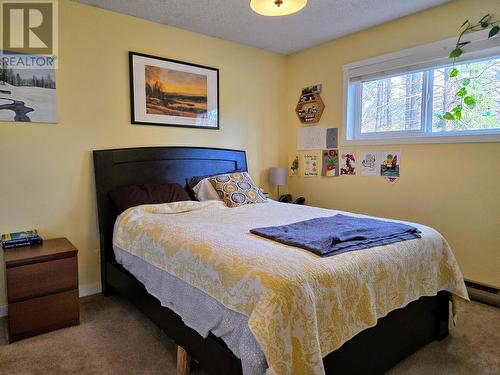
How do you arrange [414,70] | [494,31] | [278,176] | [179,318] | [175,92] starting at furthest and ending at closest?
1. [278,176]
2. [175,92]
3. [414,70]
4. [494,31]
5. [179,318]

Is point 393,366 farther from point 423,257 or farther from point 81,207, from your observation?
point 81,207

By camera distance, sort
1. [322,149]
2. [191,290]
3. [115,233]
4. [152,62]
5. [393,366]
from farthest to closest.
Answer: [322,149] → [152,62] → [115,233] → [393,366] → [191,290]

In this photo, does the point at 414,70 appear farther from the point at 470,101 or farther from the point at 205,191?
the point at 205,191

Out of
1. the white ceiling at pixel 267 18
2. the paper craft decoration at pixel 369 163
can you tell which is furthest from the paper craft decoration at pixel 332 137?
the white ceiling at pixel 267 18

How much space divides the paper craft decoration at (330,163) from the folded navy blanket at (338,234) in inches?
57.7

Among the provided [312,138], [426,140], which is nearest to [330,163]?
[312,138]

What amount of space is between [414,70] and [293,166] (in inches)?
66.5

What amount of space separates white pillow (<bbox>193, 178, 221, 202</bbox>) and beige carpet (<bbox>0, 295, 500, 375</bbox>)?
1160 millimetres

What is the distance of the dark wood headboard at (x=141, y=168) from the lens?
2.78 meters

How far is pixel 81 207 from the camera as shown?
280cm

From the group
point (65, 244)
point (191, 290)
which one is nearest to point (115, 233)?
point (65, 244)

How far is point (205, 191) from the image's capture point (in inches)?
124

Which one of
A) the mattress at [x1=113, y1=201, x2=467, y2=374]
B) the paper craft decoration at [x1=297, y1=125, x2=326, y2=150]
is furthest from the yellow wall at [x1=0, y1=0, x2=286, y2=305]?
the paper craft decoration at [x1=297, y1=125, x2=326, y2=150]

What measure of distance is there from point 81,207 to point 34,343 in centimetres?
106
